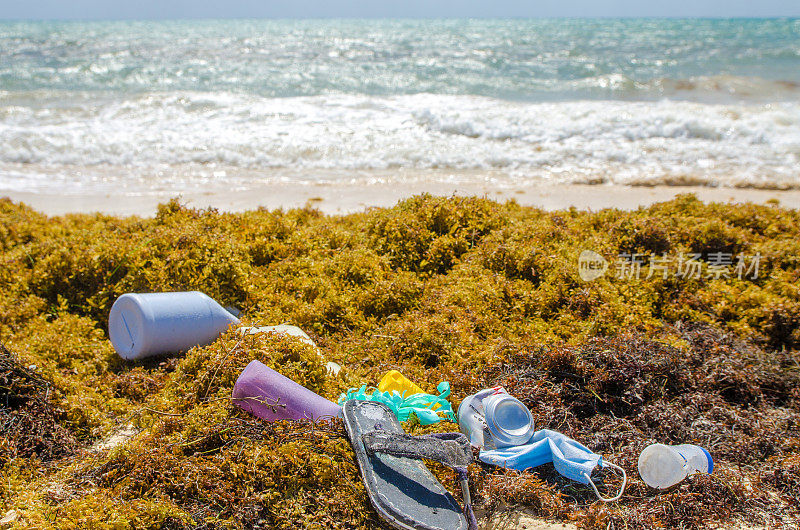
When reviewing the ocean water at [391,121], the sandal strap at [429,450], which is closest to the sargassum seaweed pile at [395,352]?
the sandal strap at [429,450]

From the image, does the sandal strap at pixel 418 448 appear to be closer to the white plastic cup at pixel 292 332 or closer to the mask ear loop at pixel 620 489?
the mask ear loop at pixel 620 489

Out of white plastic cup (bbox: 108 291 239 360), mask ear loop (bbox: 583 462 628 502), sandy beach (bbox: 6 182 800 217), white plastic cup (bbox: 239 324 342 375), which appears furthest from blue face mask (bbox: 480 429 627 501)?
sandy beach (bbox: 6 182 800 217)

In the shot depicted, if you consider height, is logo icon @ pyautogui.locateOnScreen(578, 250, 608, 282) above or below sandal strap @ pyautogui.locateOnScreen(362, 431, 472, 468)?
below

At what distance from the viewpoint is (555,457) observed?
2.96 m

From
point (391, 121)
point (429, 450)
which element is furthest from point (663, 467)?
point (391, 121)

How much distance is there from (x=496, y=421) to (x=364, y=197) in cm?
529

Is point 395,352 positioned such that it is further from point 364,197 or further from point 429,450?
point 364,197

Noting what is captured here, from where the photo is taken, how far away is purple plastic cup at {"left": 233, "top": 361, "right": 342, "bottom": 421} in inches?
122

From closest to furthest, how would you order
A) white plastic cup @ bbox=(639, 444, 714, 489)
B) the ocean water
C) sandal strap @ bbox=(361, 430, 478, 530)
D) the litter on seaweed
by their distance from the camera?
sandal strap @ bbox=(361, 430, 478, 530) < white plastic cup @ bbox=(639, 444, 714, 489) < the litter on seaweed < the ocean water

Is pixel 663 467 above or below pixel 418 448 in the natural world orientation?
below

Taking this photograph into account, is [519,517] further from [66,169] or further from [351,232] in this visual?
[66,169]

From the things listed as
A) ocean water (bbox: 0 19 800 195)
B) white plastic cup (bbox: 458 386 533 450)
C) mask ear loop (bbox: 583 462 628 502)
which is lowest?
mask ear loop (bbox: 583 462 628 502)

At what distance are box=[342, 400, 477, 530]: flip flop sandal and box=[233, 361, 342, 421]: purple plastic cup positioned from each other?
1.17 feet

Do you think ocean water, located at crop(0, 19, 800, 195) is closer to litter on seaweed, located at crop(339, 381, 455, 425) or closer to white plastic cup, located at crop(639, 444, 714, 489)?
litter on seaweed, located at crop(339, 381, 455, 425)
